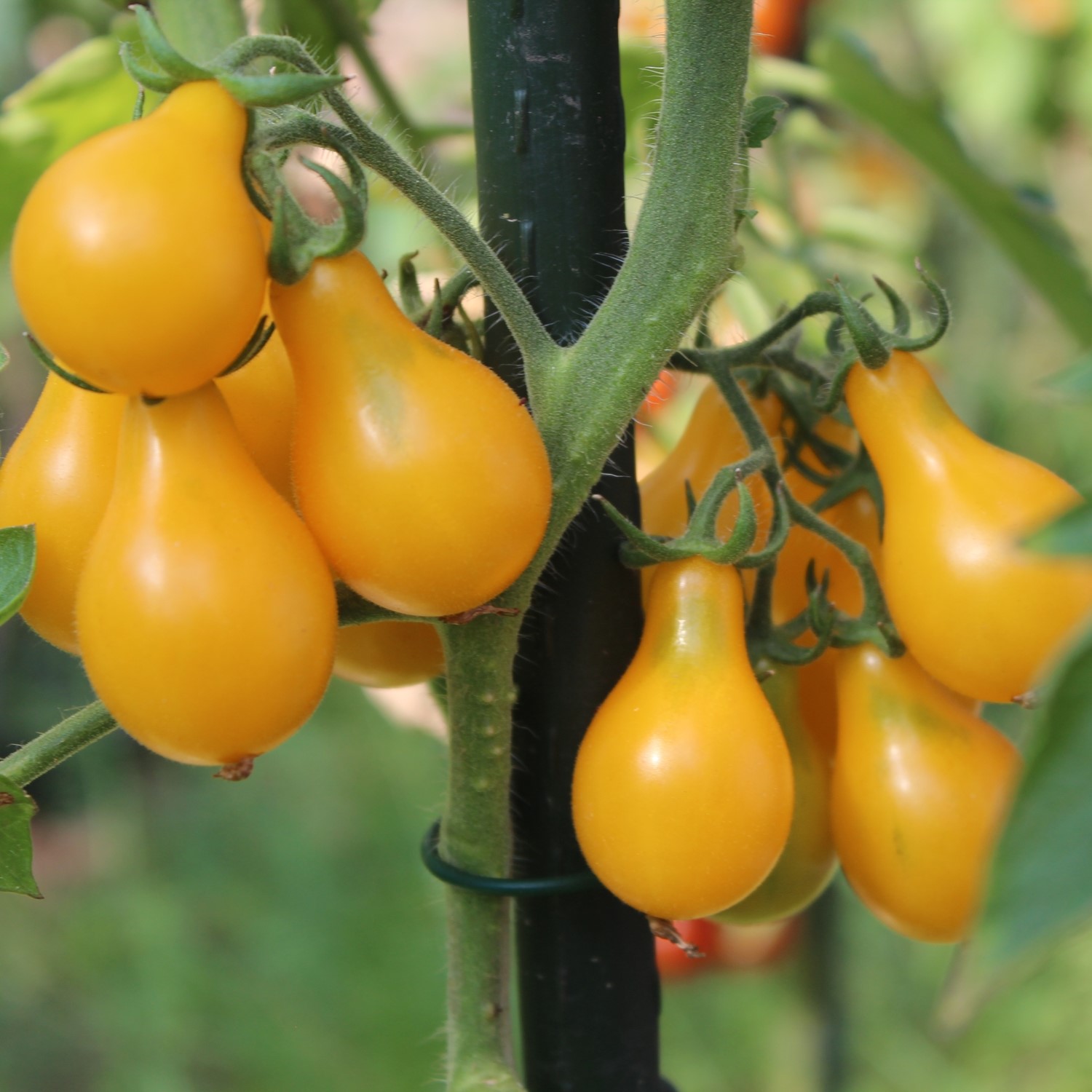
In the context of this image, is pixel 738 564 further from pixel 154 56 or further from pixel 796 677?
pixel 154 56

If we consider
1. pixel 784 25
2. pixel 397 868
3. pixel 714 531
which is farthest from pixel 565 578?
pixel 397 868

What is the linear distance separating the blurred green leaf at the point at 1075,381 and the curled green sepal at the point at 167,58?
10.3 inches

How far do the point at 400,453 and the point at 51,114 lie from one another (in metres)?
0.62

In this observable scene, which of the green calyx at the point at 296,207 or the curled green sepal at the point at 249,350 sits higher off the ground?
the green calyx at the point at 296,207

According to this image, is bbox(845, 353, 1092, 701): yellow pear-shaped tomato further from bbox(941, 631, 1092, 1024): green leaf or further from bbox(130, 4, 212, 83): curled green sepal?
bbox(130, 4, 212, 83): curled green sepal

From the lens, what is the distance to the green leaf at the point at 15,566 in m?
0.45

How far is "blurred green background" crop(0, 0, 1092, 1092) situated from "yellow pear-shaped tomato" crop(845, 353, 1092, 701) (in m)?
0.59

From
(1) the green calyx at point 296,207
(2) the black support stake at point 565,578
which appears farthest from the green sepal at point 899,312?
(1) the green calyx at point 296,207

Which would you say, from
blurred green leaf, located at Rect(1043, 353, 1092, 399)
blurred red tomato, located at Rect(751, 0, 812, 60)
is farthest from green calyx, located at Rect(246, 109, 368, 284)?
blurred red tomato, located at Rect(751, 0, 812, 60)

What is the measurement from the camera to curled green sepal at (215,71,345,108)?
1.26 feet

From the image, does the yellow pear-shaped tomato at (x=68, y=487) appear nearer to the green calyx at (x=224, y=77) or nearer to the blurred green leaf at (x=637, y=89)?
the green calyx at (x=224, y=77)

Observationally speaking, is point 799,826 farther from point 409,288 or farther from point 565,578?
point 409,288

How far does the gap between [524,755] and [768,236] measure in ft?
2.10

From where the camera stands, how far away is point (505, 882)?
1.85 ft
